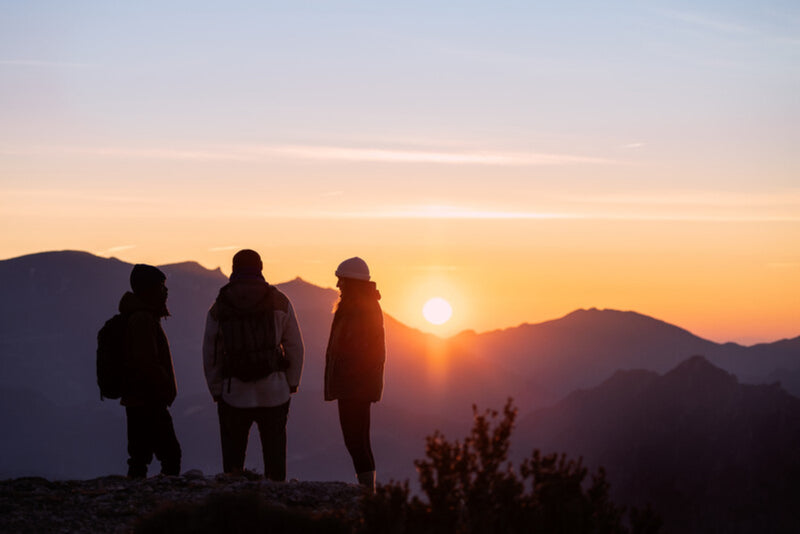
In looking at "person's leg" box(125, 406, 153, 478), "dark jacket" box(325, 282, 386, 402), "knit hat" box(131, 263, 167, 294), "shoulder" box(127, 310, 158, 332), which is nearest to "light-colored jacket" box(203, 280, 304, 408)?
"dark jacket" box(325, 282, 386, 402)

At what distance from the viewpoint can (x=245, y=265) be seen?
31.3ft

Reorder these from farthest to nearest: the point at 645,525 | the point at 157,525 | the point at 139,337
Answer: the point at 139,337, the point at 157,525, the point at 645,525

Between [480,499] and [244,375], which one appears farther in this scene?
[244,375]

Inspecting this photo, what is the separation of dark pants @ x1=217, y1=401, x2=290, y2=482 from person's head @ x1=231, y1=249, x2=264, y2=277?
1.35 metres

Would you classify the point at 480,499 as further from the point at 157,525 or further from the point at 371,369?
the point at 371,369

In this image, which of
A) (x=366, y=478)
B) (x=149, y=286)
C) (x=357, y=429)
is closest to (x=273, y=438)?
(x=357, y=429)

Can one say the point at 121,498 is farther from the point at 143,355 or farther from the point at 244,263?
the point at 244,263

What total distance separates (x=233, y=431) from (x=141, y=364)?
3.91 ft

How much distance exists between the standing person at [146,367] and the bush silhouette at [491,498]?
4273 mm

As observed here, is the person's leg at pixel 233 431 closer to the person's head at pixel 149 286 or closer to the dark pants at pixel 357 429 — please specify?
the dark pants at pixel 357 429

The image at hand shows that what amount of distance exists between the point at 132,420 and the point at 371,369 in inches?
102

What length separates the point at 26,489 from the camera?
30.1 feet

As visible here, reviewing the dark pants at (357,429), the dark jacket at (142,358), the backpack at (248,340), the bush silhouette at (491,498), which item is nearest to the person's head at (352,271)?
the backpack at (248,340)

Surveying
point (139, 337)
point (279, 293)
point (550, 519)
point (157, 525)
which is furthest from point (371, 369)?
point (550, 519)
